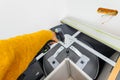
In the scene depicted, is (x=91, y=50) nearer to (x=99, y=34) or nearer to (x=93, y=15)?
(x=99, y=34)

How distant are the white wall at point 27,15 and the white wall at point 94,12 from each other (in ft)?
0.46

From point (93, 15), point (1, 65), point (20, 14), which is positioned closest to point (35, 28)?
point (20, 14)

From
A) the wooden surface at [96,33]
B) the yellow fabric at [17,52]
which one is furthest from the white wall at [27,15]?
the yellow fabric at [17,52]

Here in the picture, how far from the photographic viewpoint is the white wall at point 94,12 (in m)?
0.92

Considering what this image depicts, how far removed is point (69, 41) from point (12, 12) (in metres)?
0.51

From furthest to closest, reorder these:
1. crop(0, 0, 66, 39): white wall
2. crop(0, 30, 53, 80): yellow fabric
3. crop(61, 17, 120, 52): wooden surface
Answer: crop(0, 0, 66, 39): white wall
crop(61, 17, 120, 52): wooden surface
crop(0, 30, 53, 80): yellow fabric

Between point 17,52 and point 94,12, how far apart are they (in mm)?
724

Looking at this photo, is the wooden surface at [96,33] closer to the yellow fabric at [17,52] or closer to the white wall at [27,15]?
the white wall at [27,15]

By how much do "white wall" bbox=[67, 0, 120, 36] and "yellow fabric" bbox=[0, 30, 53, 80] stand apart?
0.51 metres

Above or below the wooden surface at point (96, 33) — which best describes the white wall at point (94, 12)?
above

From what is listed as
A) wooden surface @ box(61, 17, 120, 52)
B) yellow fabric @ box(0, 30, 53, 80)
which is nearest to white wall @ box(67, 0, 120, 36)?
wooden surface @ box(61, 17, 120, 52)

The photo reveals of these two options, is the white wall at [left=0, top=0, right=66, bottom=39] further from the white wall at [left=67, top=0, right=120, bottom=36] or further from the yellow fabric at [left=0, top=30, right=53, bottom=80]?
the yellow fabric at [left=0, top=30, right=53, bottom=80]

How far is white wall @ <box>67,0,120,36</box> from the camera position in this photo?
0.92 meters

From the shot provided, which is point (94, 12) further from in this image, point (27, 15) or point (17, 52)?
point (17, 52)
